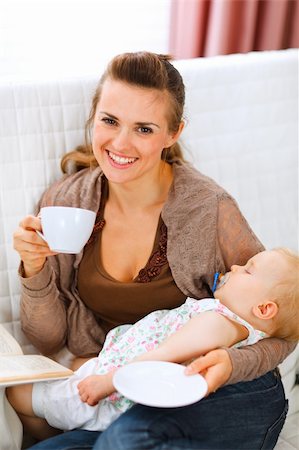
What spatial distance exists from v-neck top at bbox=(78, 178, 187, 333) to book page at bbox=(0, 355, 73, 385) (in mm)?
221

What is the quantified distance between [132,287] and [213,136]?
55 cm

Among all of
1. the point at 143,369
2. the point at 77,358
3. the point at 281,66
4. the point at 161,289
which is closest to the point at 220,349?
the point at 143,369

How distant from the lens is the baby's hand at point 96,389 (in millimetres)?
1676

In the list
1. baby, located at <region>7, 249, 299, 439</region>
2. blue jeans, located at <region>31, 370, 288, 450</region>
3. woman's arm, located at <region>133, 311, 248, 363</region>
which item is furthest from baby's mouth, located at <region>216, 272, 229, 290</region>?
blue jeans, located at <region>31, 370, 288, 450</region>

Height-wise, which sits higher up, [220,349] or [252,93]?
[252,93]

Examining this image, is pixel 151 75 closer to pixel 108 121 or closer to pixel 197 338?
pixel 108 121

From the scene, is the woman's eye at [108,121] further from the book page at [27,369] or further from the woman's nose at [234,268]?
the book page at [27,369]

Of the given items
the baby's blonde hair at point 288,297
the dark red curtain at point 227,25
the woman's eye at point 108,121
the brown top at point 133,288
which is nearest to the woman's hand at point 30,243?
the brown top at point 133,288

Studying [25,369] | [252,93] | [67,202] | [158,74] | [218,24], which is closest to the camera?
[25,369]

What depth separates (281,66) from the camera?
2.34 metres

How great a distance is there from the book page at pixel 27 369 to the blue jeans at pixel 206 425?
13 cm

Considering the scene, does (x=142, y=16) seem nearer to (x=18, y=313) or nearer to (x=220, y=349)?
(x=18, y=313)

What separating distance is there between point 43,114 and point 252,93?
2.01 feet

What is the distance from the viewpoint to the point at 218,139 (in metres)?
2.23
